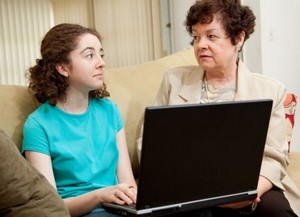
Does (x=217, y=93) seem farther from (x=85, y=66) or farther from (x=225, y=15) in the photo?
(x=85, y=66)

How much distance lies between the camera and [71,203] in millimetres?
1294

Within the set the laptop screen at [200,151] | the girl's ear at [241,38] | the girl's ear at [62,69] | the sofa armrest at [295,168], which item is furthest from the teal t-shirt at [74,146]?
the sofa armrest at [295,168]

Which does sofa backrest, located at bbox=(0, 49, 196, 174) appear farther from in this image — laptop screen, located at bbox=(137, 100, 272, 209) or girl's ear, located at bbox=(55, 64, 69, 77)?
laptop screen, located at bbox=(137, 100, 272, 209)

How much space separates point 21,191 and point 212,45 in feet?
3.07

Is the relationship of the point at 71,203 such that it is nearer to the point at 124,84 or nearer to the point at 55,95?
the point at 55,95

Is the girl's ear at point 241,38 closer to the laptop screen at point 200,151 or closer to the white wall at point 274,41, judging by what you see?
the laptop screen at point 200,151

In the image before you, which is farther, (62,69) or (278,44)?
(278,44)

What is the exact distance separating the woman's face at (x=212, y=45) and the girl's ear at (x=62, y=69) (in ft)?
1.53

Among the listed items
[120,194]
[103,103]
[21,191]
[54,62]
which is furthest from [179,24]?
[21,191]

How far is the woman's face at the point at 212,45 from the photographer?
162 cm

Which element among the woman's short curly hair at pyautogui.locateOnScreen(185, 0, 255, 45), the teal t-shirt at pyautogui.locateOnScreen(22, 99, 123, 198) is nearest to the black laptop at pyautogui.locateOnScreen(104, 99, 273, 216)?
the teal t-shirt at pyautogui.locateOnScreen(22, 99, 123, 198)

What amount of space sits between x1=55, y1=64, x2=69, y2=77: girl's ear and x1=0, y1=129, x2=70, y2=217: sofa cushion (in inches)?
21.0

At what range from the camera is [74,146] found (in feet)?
4.58

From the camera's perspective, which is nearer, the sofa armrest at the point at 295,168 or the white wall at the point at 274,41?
the sofa armrest at the point at 295,168
